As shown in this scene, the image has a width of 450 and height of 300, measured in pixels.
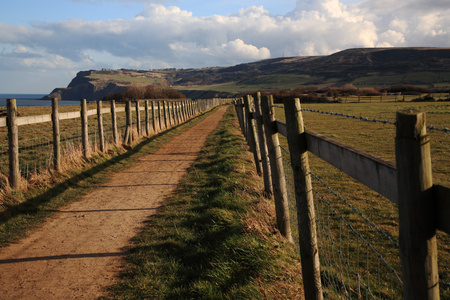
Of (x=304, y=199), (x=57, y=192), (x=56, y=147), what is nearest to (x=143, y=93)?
(x=56, y=147)

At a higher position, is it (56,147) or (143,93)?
(143,93)

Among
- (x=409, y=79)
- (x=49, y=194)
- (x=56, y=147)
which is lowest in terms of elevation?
(x=49, y=194)

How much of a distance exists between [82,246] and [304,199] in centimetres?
321

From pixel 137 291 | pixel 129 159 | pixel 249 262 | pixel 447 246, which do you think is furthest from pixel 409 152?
pixel 129 159

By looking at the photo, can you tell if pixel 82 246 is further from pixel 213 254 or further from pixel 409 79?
pixel 409 79

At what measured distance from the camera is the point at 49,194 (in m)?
7.11

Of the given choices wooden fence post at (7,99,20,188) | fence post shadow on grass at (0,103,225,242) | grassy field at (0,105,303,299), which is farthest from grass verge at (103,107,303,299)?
wooden fence post at (7,99,20,188)

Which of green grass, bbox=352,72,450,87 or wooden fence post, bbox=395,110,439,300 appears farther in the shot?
green grass, bbox=352,72,450,87

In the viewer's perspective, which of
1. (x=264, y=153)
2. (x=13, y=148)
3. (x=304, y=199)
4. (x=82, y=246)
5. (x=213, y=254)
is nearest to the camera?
(x=304, y=199)

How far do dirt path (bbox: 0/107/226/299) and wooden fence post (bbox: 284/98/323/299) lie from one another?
6.71 feet

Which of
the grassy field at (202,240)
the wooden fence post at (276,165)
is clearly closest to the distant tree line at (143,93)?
the grassy field at (202,240)

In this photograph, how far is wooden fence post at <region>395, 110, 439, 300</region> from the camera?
4.71 ft

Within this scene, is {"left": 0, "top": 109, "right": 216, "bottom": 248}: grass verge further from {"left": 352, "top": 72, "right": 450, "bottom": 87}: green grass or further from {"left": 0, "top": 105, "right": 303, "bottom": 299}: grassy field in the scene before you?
{"left": 352, "top": 72, "right": 450, "bottom": 87}: green grass

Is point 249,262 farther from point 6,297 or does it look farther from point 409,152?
point 409,152
